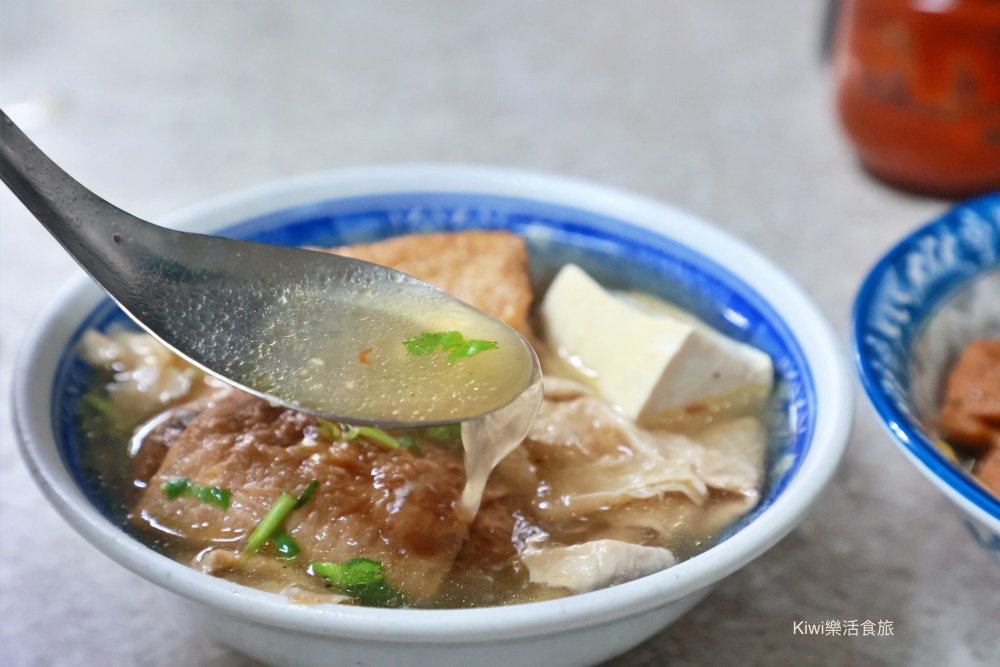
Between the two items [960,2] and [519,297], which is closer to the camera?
[519,297]

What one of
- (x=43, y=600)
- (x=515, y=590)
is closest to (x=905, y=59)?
(x=515, y=590)

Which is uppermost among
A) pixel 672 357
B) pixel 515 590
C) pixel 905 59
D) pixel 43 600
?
pixel 905 59

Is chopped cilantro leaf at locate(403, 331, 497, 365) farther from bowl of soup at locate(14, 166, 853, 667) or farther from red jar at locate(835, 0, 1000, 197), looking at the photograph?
red jar at locate(835, 0, 1000, 197)

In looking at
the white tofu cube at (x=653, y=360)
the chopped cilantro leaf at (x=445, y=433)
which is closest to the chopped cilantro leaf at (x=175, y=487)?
the chopped cilantro leaf at (x=445, y=433)

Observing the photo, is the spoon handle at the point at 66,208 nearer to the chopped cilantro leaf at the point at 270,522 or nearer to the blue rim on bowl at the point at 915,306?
the chopped cilantro leaf at the point at 270,522

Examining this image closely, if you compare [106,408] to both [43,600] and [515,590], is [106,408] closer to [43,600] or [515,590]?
[43,600]

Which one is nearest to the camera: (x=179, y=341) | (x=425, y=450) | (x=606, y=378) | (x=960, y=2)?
(x=179, y=341)

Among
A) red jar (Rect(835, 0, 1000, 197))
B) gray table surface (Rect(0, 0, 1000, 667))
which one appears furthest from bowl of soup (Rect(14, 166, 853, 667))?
red jar (Rect(835, 0, 1000, 197))
